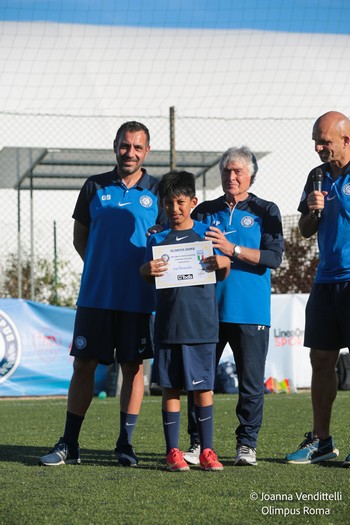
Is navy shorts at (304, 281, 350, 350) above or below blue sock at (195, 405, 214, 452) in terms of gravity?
above

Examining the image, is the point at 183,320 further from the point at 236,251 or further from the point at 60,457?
the point at 60,457

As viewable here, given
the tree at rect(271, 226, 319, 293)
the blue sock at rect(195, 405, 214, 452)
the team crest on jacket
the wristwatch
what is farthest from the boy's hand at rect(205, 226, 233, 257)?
the tree at rect(271, 226, 319, 293)

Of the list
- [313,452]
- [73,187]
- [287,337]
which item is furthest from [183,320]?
[73,187]

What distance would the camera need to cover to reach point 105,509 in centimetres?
401

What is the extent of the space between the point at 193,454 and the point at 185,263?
3.72 ft

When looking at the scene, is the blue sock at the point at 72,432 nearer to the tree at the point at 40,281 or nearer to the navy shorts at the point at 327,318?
the navy shorts at the point at 327,318

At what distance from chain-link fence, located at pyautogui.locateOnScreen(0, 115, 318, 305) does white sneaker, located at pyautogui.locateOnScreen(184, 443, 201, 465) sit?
22.6 feet

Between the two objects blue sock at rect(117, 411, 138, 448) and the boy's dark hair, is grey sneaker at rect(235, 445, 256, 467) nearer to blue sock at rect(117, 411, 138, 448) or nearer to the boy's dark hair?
blue sock at rect(117, 411, 138, 448)

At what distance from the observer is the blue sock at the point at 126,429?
559 centimetres

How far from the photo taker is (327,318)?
5520 millimetres

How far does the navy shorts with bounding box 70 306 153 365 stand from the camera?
5609mm

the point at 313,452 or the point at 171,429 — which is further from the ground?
the point at 171,429

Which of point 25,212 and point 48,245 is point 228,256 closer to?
point 48,245

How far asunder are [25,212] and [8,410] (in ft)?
20.1
